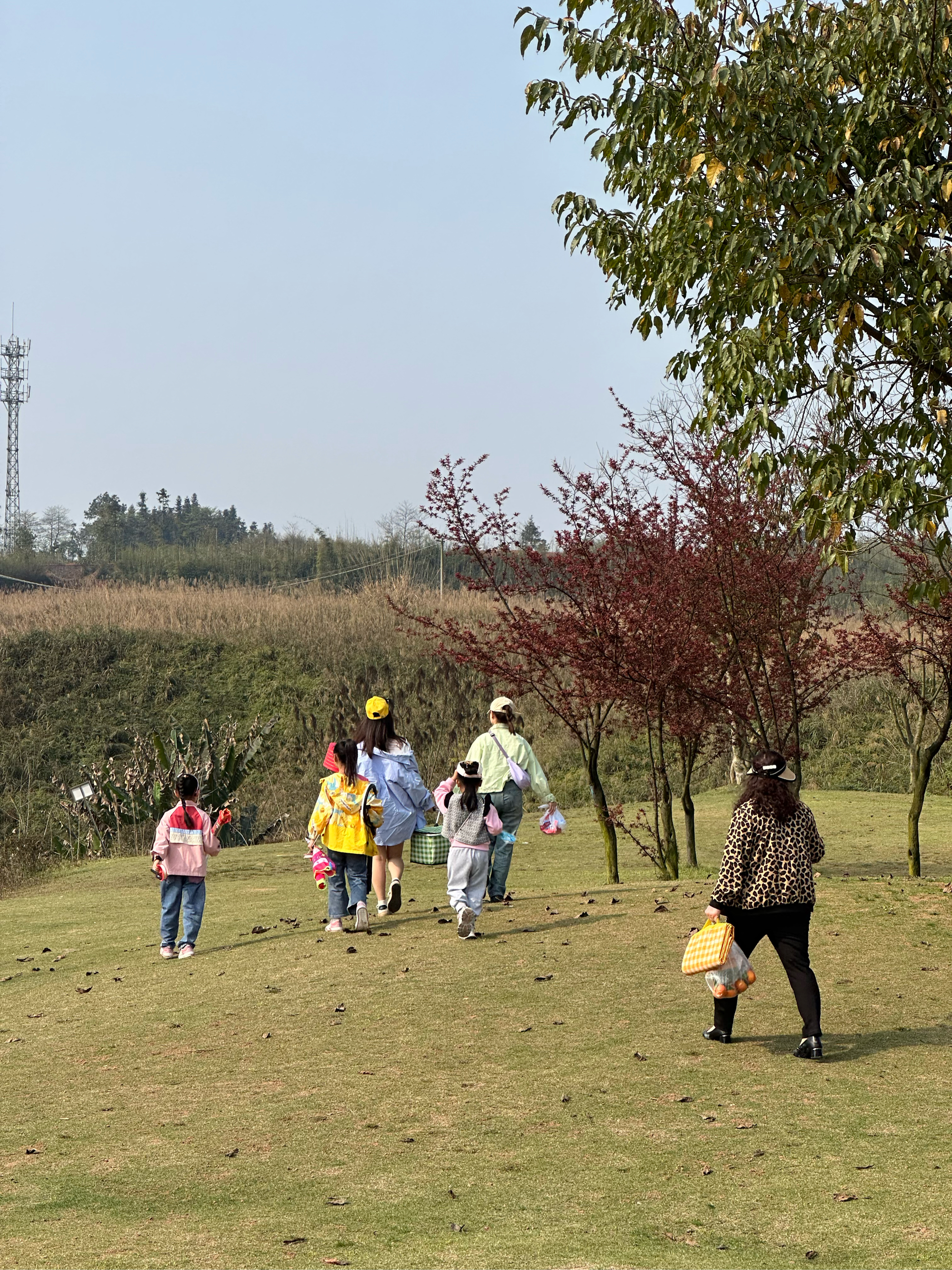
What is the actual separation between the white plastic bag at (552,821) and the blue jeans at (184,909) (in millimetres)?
3177

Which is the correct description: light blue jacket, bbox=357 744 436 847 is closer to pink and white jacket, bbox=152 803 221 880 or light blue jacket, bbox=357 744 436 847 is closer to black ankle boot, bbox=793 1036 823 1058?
pink and white jacket, bbox=152 803 221 880

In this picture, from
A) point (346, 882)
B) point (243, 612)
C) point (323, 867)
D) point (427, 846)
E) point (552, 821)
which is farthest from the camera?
point (243, 612)

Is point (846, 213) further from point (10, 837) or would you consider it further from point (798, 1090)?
point (10, 837)

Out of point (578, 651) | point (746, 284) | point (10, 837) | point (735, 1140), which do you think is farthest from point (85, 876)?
point (735, 1140)

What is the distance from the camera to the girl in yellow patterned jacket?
10555 millimetres

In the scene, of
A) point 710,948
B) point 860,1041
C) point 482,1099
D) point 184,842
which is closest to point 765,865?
point 710,948

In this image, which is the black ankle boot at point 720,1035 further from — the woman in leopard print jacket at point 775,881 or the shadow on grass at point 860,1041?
the woman in leopard print jacket at point 775,881

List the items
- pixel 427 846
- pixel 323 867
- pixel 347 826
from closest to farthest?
pixel 347 826 < pixel 323 867 < pixel 427 846

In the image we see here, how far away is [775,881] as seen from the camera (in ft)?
22.9

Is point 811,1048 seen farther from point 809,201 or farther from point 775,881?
point 809,201

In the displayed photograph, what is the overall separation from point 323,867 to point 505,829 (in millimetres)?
1736

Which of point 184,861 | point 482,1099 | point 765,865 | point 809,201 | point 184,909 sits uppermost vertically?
point 809,201

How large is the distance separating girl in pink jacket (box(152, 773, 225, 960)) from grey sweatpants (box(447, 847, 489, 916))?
1899mm

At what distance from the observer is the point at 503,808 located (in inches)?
455
